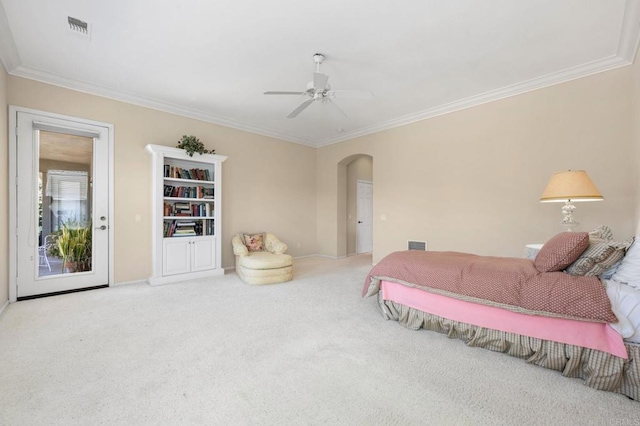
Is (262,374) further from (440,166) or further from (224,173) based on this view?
(440,166)

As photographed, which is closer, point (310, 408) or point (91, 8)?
point (310, 408)

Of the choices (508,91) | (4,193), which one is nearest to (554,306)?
(508,91)

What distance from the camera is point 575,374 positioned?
6.10 feet

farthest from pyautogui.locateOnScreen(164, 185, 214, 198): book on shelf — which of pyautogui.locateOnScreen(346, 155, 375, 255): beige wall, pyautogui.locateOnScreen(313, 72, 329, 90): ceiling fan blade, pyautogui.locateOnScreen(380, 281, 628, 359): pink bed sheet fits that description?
pyautogui.locateOnScreen(380, 281, 628, 359): pink bed sheet

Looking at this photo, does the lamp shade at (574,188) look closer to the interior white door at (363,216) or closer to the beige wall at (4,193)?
the interior white door at (363,216)

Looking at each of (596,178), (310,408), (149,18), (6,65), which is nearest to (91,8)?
(149,18)

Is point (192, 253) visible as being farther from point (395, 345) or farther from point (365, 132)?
point (365, 132)

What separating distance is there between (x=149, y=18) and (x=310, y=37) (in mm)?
1528

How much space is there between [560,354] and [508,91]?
3.59 metres

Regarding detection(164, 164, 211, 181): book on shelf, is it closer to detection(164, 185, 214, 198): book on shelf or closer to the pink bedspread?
detection(164, 185, 214, 198): book on shelf

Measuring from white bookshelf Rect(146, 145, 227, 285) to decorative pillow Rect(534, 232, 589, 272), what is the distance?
4450mm

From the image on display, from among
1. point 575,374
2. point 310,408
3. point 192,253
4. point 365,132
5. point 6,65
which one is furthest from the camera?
point 365,132

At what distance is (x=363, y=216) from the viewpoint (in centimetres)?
755

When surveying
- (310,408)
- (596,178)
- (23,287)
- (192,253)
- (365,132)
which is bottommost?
(310,408)
